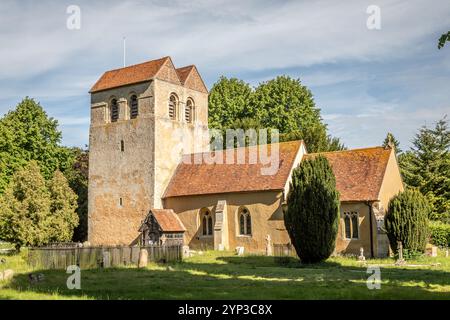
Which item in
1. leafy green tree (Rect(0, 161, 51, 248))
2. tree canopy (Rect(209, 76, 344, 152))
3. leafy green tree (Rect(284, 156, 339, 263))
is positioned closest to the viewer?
leafy green tree (Rect(284, 156, 339, 263))

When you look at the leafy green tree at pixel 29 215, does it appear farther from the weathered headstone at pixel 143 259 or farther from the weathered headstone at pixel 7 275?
the weathered headstone at pixel 7 275

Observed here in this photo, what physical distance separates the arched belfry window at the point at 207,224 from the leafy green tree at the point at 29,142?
19721mm

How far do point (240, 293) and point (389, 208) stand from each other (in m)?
16.6

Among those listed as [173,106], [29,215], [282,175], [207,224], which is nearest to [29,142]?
[29,215]

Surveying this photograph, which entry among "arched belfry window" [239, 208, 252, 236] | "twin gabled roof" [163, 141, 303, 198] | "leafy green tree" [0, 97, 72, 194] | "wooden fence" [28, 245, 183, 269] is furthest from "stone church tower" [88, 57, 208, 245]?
"wooden fence" [28, 245, 183, 269]

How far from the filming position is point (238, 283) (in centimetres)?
1830

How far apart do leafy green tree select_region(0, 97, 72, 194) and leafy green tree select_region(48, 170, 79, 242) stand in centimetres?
736

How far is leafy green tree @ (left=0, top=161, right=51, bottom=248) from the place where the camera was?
38.5m

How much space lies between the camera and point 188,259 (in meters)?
30.5

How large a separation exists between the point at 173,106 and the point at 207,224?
1009 centimetres

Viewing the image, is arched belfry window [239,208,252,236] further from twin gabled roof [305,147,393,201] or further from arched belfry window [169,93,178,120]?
arched belfry window [169,93,178,120]
